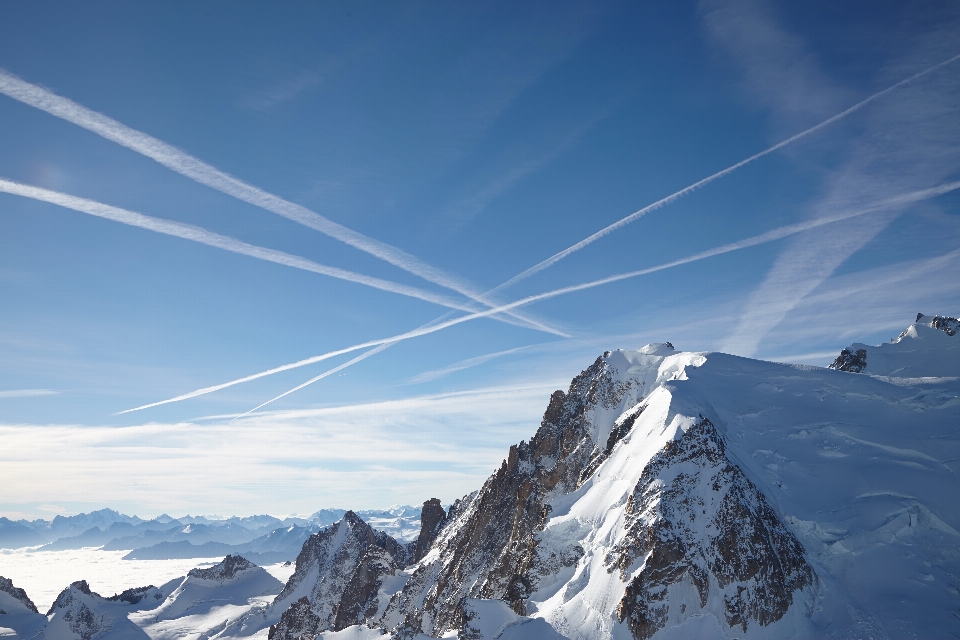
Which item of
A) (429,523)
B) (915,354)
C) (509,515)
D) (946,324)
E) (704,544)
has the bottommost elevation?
(429,523)

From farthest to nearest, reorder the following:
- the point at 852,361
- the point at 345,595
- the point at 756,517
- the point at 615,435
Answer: the point at 345,595, the point at 852,361, the point at 615,435, the point at 756,517

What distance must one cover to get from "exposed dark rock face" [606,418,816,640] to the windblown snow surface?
14 centimetres

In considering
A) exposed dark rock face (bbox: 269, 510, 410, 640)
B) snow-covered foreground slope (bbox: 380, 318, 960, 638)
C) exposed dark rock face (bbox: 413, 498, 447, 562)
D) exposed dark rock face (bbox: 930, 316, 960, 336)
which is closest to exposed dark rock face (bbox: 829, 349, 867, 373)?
snow-covered foreground slope (bbox: 380, 318, 960, 638)

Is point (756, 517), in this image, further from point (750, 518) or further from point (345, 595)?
point (345, 595)

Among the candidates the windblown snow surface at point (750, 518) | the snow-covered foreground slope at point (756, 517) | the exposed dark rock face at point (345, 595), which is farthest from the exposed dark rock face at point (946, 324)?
the exposed dark rock face at point (345, 595)

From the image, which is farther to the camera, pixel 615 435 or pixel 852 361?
pixel 852 361

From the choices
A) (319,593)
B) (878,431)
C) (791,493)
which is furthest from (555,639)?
(319,593)

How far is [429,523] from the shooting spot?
558ft

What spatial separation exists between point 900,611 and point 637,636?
24.1 m

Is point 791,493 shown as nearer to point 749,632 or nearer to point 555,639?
point 749,632

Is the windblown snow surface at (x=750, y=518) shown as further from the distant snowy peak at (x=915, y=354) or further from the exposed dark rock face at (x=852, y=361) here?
the exposed dark rock face at (x=852, y=361)

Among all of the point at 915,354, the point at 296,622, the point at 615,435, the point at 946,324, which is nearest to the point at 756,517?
the point at 615,435

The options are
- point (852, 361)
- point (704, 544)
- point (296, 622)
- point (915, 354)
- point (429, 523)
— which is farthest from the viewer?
point (429, 523)

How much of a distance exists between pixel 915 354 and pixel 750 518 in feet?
200
